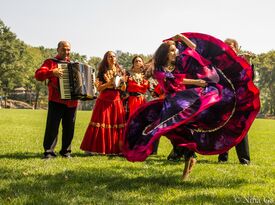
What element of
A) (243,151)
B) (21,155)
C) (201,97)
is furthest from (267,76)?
(201,97)

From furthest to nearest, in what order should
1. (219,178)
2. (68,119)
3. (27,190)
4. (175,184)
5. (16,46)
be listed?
(16,46) < (68,119) < (219,178) < (175,184) < (27,190)

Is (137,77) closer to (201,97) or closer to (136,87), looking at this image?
(136,87)

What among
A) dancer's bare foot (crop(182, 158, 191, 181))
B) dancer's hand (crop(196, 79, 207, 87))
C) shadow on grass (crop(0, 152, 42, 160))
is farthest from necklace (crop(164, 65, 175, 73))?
shadow on grass (crop(0, 152, 42, 160))

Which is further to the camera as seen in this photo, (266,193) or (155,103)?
(155,103)

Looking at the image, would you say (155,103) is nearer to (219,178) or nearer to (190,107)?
(190,107)

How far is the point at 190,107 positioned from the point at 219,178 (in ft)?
5.71

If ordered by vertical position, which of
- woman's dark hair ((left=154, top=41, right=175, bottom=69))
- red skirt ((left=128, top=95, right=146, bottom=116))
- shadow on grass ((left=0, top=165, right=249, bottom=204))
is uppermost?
woman's dark hair ((left=154, top=41, right=175, bottom=69))

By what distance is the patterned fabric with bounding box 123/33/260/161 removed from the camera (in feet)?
20.9

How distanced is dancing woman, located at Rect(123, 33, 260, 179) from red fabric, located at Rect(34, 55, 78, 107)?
9.43 feet

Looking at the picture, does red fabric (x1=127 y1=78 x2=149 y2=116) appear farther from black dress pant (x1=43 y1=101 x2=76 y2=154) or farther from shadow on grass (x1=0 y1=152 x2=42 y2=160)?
shadow on grass (x1=0 y1=152 x2=42 y2=160)

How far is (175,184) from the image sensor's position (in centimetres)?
652

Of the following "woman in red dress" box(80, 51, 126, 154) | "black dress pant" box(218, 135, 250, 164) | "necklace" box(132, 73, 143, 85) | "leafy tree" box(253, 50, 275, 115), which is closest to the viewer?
"black dress pant" box(218, 135, 250, 164)

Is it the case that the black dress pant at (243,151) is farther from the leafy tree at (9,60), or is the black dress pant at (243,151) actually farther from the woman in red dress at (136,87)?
the leafy tree at (9,60)

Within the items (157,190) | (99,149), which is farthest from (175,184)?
(99,149)
